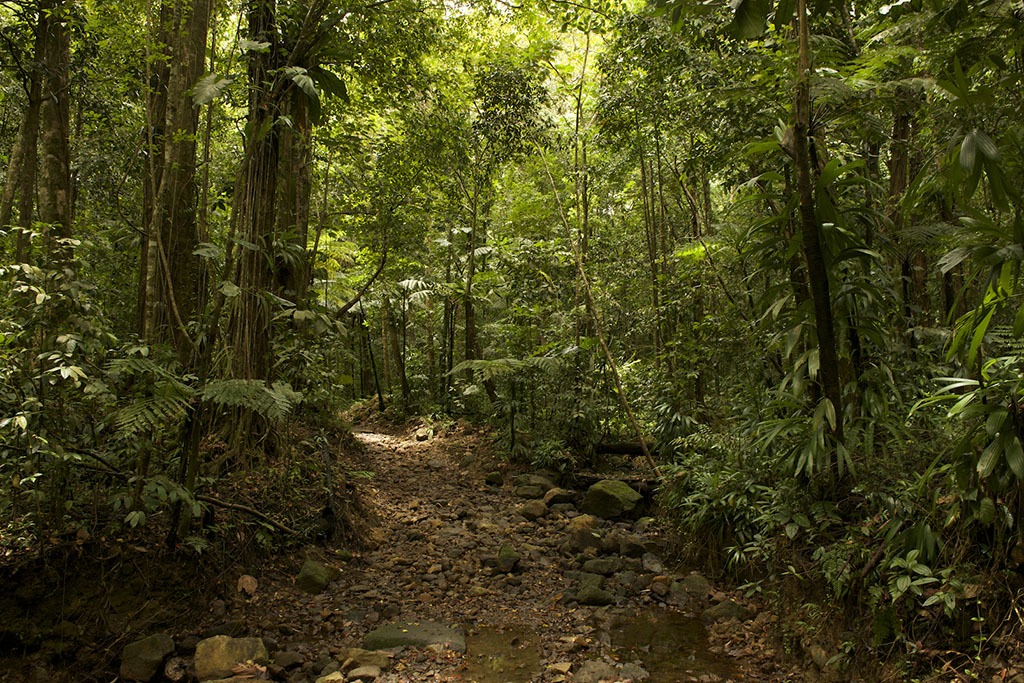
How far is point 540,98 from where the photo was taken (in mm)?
9875

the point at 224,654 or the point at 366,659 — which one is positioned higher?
the point at 224,654

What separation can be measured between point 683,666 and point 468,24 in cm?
886

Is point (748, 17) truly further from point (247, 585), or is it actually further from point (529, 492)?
point (529, 492)

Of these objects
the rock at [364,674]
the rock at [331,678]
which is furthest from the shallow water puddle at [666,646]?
the rock at [331,678]

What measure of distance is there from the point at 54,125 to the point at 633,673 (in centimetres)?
722

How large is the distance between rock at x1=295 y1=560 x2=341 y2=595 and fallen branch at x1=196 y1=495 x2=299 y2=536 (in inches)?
13.1

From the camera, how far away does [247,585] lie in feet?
16.0

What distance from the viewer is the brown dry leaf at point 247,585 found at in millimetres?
4832

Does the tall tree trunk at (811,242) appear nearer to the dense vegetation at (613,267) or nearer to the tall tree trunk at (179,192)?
the dense vegetation at (613,267)

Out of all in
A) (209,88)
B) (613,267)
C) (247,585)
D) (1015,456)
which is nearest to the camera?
(1015,456)

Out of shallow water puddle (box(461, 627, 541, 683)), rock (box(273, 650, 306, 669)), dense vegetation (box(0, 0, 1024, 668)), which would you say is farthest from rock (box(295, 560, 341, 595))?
shallow water puddle (box(461, 627, 541, 683))

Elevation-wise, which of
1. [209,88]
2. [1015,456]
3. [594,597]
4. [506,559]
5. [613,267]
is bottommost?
[594,597]

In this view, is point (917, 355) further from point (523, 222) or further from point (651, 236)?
point (523, 222)

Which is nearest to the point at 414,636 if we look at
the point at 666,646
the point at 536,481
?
the point at 666,646
